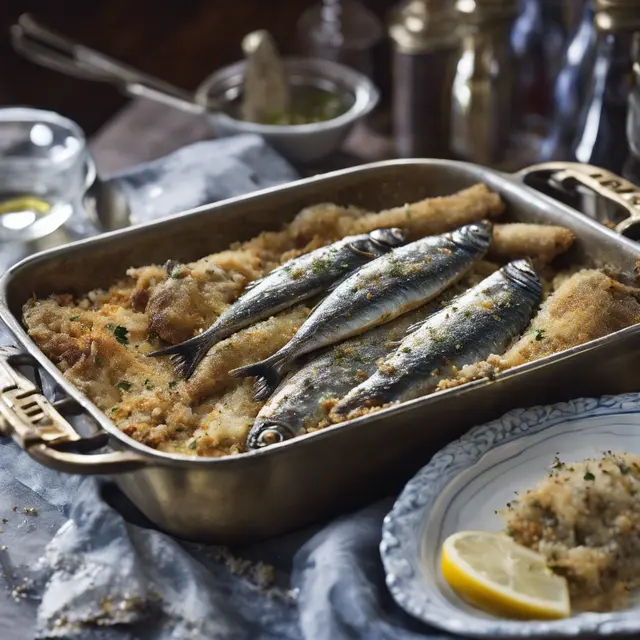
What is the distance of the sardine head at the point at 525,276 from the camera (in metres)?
2.27

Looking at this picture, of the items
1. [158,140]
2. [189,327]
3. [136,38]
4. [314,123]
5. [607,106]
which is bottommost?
[136,38]

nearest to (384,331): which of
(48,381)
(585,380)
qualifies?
(585,380)

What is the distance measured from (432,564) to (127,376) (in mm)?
841

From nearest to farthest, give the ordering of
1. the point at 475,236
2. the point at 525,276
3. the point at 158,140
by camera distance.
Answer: the point at 525,276
the point at 475,236
the point at 158,140

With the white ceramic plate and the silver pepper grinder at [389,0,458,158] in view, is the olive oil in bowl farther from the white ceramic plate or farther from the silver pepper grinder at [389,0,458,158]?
the white ceramic plate

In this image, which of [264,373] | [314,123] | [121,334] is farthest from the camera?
[314,123]

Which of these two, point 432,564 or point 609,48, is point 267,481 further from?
A: point 609,48

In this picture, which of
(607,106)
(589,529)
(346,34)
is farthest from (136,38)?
(589,529)

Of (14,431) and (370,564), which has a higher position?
(14,431)

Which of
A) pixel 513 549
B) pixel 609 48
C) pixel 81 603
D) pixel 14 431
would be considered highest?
pixel 609 48

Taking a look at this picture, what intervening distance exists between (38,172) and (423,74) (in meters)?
1.48

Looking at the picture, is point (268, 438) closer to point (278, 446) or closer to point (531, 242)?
point (278, 446)

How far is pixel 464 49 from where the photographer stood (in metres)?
3.38

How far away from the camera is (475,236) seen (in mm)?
2420
